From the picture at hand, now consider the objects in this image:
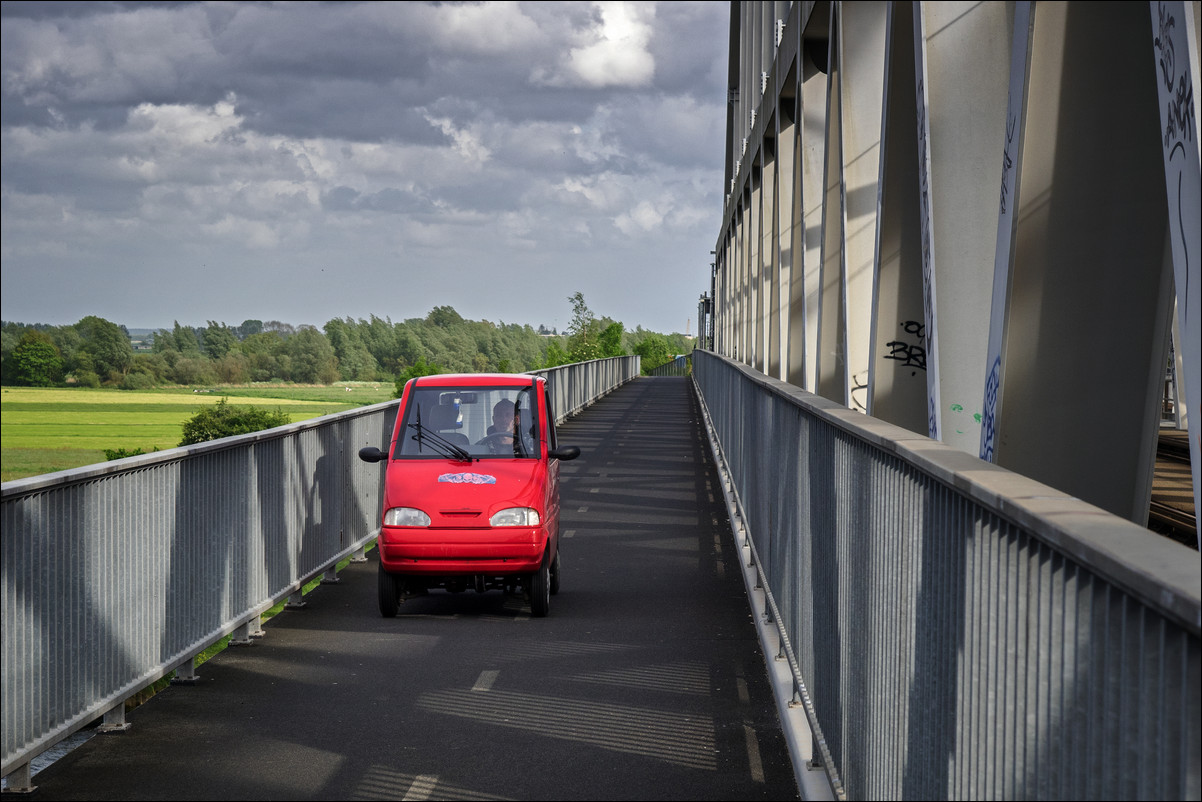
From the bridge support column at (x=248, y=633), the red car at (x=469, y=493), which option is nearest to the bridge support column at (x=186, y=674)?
the bridge support column at (x=248, y=633)

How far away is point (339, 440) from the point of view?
39.0 feet

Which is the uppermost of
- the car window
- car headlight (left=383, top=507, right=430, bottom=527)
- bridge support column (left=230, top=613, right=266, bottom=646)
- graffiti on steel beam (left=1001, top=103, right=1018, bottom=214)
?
graffiti on steel beam (left=1001, top=103, right=1018, bottom=214)

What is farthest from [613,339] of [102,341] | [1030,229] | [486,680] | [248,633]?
[1030,229]

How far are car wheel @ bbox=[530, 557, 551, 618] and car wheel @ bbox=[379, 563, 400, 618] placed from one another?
1.08 metres

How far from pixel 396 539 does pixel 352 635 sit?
815 millimetres

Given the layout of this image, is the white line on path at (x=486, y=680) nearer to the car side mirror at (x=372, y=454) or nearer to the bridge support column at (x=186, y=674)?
the bridge support column at (x=186, y=674)

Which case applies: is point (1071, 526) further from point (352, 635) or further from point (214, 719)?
point (352, 635)

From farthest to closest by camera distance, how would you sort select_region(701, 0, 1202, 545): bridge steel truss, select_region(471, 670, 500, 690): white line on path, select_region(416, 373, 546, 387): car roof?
select_region(416, 373, 546, 387): car roof < select_region(471, 670, 500, 690): white line on path < select_region(701, 0, 1202, 545): bridge steel truss

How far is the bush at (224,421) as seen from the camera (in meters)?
132

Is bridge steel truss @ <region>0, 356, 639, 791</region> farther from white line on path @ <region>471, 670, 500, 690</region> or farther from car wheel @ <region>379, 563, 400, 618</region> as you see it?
white line on path @ <region>471, 670, 500, 690</region>

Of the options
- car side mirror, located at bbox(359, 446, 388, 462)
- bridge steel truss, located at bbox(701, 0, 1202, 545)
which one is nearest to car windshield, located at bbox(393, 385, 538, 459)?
car side mirror, located at bbox(359, 446, 388, 462)

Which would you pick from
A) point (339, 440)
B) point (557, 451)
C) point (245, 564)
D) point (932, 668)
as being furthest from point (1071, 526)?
point (339, 440)

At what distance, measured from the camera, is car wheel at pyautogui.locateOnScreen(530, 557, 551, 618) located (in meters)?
9.82

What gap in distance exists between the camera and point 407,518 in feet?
32.0
